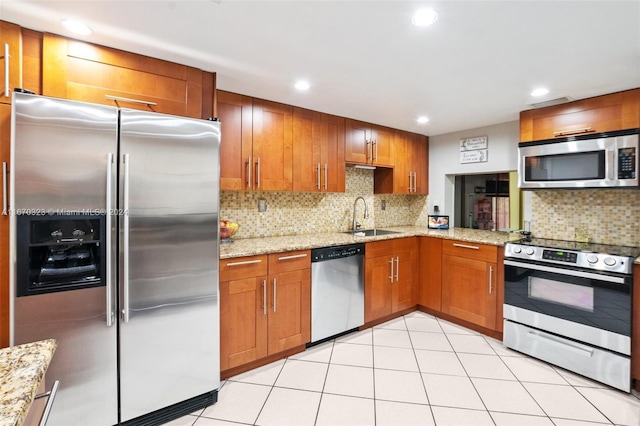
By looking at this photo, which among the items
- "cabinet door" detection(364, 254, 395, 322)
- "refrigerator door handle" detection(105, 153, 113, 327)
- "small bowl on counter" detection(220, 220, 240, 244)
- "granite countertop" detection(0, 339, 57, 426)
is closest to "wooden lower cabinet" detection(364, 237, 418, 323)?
"cabinet door" detection(364, 254, 395, 322)

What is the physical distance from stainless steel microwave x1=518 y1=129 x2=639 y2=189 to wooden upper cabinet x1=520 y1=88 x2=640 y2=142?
10cm

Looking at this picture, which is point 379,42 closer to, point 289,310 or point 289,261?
point 289,261

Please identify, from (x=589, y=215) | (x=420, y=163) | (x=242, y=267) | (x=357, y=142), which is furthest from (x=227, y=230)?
(x=589, y=215)

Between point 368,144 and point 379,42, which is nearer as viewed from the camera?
point 379,42

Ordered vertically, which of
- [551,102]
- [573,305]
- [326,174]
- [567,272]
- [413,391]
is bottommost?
[413,391]

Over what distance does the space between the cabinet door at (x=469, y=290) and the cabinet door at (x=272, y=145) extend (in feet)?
6.10

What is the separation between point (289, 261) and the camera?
97.0 inches

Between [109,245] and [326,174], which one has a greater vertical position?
[326,174]

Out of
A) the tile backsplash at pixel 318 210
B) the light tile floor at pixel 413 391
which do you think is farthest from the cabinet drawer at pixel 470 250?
the tile backsplash at pixel 318 210

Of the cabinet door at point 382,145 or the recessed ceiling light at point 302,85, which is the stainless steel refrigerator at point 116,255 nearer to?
the recessed ceiling light at point 302,85

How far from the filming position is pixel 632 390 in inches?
83.4

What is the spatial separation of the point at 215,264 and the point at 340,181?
1.67m

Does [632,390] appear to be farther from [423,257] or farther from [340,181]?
[340,181]

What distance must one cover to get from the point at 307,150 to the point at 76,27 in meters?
1.82
